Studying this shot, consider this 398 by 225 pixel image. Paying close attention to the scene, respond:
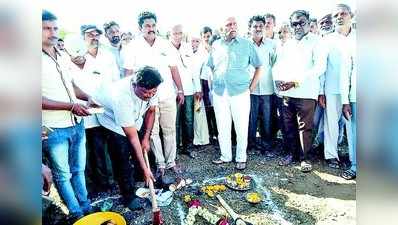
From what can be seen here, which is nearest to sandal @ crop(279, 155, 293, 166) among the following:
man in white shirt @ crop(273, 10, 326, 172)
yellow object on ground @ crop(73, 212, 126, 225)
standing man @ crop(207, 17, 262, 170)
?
man in white shirt @ crop(273, 10, 326, 172)

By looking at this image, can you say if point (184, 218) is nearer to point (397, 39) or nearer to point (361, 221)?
point (361, 221)

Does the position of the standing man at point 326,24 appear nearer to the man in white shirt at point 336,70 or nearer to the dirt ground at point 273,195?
the man in white shirt at point 336,70

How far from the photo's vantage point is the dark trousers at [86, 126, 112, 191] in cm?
254

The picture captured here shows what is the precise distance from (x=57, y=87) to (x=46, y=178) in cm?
49

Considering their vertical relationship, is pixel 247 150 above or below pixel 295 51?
below

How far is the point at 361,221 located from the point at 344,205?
4.8 inches

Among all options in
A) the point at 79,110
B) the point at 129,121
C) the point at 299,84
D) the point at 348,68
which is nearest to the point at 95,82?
the point at 79,110

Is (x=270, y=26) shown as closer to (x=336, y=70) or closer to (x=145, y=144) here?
(x=336, y=70)

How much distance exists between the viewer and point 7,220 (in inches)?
95.1

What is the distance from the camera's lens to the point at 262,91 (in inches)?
103

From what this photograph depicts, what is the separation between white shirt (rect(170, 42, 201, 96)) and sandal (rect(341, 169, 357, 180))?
3.06 feet

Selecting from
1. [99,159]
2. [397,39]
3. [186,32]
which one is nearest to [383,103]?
[397,39]

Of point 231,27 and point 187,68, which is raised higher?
point 231,27

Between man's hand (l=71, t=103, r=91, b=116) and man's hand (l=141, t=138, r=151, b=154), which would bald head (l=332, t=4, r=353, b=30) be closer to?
man's hand (l=141, t=138, r=151, b=154)
